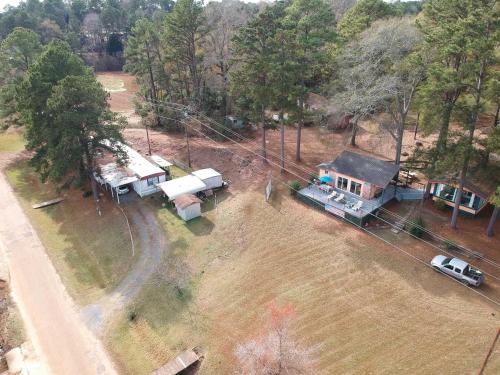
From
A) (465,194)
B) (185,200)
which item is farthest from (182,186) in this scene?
(465,194)

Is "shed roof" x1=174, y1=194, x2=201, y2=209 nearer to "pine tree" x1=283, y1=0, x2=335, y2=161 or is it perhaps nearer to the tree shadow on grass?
the tree shadow on grass

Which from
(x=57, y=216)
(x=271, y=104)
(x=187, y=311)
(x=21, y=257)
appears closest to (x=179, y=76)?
(x=271, y=104)

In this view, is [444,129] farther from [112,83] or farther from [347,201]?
[112,83]

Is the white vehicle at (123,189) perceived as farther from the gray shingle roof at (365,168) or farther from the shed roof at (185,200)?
the gray shingle roof at (365,168)

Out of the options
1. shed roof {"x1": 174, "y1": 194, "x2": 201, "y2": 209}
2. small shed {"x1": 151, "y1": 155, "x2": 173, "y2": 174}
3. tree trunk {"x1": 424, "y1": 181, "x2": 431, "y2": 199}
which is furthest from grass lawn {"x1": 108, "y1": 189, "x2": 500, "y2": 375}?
small shed {"x1": 151, "y1": 155, "x2": 173, "y2": 174}

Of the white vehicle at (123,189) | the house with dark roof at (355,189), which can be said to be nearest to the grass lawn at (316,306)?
the house with dark roof at (355,189)
